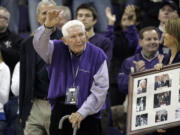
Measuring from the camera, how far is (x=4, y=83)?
20.2 ft

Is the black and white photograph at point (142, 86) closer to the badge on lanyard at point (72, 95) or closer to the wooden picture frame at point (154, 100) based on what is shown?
the wooden picture frame at point (154, 100)

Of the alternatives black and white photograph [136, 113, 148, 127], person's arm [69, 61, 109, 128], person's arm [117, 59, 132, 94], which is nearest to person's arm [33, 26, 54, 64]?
person's arm [69, 61, 109, 128]

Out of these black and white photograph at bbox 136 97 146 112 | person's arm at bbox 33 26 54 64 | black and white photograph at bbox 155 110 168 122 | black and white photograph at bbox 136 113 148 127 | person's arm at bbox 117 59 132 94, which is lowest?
black and white photograph at bbox 136 113 148 127

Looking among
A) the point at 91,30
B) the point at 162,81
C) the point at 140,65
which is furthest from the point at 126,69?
the point at 162,81

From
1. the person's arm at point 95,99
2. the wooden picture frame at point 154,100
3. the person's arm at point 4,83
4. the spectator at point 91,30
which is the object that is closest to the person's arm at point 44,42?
the person's arm at point 95,99

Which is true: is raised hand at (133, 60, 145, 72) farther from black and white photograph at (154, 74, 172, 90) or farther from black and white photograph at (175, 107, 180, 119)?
black and white photograph at (175, 107, 180, 119)

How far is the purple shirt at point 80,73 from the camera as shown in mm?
4699

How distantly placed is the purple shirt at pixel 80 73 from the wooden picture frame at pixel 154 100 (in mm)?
386

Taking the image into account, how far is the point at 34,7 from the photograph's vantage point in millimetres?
7918

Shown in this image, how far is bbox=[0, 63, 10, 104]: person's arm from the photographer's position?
19.9 feet

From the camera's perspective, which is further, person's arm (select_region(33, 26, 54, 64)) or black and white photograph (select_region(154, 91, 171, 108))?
black and white photograph (select_region(154, 91, 171, 108))

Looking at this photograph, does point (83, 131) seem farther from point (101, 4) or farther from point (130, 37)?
point (101, 4)

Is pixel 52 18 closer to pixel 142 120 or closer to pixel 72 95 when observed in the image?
pixel 72 95

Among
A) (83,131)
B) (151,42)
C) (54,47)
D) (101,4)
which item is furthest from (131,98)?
(101,4)
